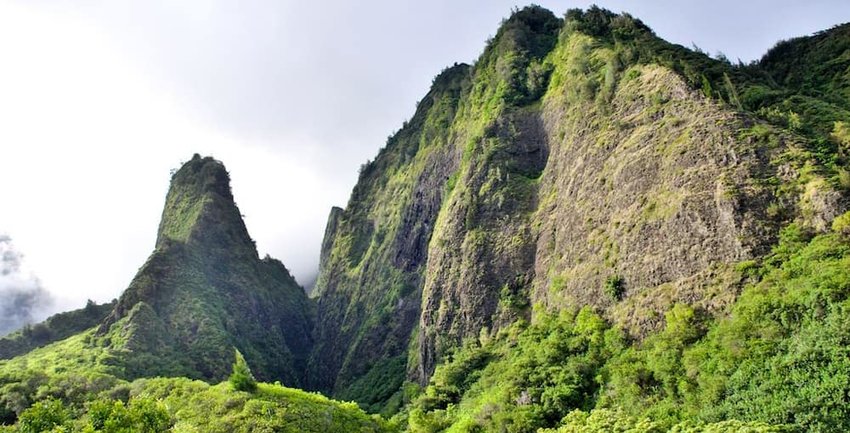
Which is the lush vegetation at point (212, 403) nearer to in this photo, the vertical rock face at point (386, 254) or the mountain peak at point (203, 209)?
the vertical rock face at point (386, 254)

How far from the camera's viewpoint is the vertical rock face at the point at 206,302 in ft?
277

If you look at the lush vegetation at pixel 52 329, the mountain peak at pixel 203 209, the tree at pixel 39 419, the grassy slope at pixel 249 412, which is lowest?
the grassy slope at pixel 249 412

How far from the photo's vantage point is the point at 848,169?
4028 cm

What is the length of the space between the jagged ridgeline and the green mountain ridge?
26 centimetres

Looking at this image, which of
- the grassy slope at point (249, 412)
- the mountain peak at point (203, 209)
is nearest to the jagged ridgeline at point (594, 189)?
the grassy slope at point (249, 412)

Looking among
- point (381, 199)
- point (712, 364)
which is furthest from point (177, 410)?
point (381, 199)

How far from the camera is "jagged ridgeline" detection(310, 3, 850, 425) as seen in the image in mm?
42875

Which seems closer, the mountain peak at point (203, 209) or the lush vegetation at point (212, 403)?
the lush vegetation at point (212, 403)

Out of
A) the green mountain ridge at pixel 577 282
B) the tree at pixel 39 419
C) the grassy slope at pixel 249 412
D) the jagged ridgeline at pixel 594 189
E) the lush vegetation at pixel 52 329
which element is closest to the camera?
the tree at pixel 39 419

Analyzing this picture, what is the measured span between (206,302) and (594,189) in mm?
74871

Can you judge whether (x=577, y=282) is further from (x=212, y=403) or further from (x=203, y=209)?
(x=203, y=209)

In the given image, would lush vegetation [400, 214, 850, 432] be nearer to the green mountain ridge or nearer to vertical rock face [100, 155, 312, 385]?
the green mountain ridge

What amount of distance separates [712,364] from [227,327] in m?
84.9

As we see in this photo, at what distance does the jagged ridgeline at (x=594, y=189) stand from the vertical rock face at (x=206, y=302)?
16.3 meters
